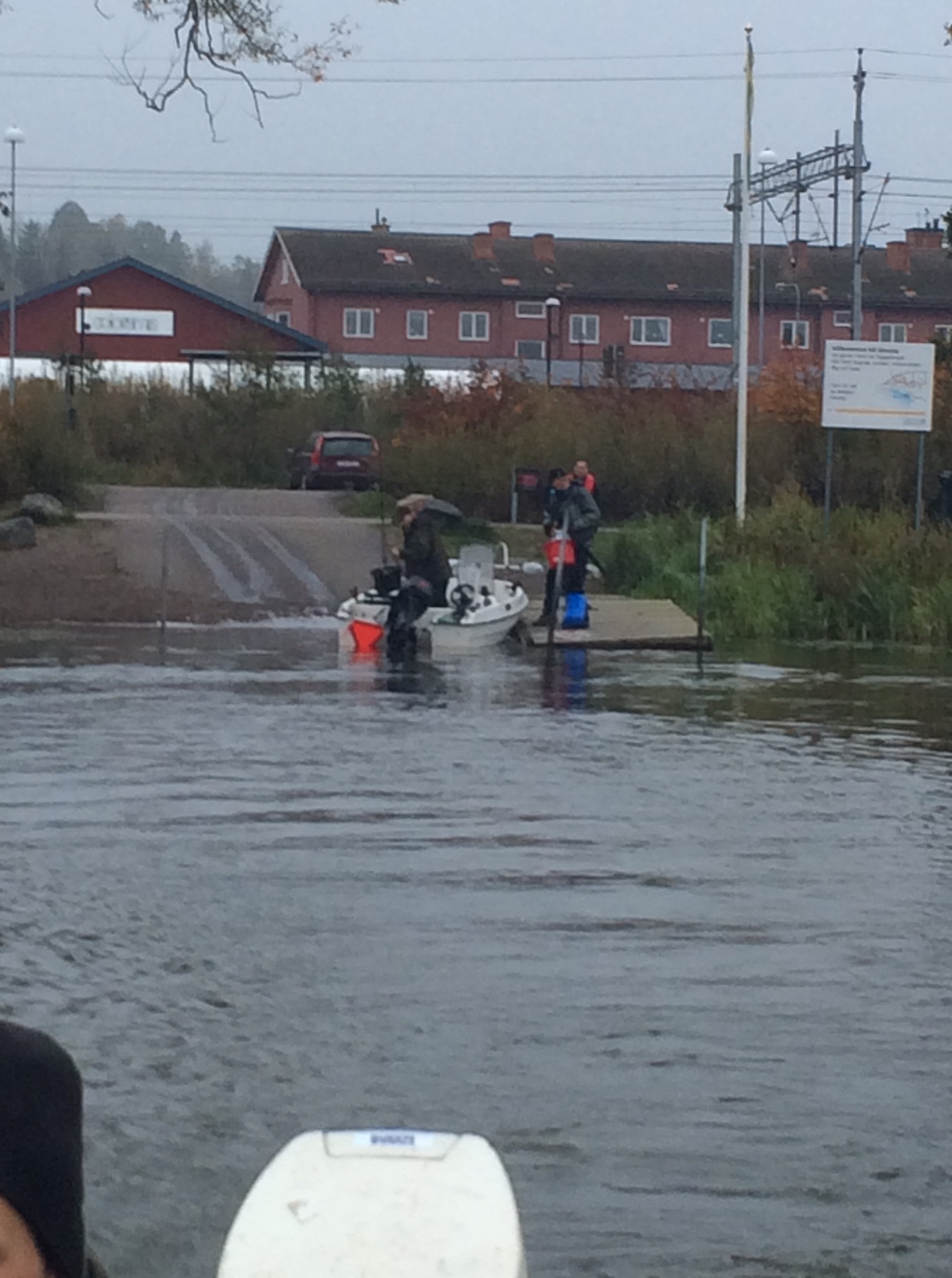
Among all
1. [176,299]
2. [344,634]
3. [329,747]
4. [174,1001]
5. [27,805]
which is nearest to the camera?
[174,1001]

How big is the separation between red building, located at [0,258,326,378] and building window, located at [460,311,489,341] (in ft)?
43.3

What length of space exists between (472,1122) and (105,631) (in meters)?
19.2

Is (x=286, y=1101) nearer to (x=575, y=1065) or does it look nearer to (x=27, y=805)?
(x=575, y=1065)

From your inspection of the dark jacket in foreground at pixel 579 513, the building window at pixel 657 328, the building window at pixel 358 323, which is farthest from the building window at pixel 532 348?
the dark jacket in foreground at pixel 579 513

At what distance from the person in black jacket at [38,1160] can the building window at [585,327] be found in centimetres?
8870

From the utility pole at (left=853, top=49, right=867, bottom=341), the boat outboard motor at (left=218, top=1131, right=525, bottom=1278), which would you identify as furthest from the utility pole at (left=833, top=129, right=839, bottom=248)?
the boat outboard motor at (left=218, top=1131, right=525, bottom=1278)

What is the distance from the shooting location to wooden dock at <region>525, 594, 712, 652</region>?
945 inches

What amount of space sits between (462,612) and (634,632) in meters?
2.19

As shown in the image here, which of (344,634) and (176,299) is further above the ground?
(176,299)

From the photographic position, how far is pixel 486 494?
40.3 m

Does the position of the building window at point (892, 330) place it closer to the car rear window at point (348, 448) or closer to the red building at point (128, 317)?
the red building at point (128, 317)

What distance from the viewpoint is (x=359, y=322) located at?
298ft

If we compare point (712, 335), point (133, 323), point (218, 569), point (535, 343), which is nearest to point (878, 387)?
point (218, 569)

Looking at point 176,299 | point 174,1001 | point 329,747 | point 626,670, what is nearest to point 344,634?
point 626,670
